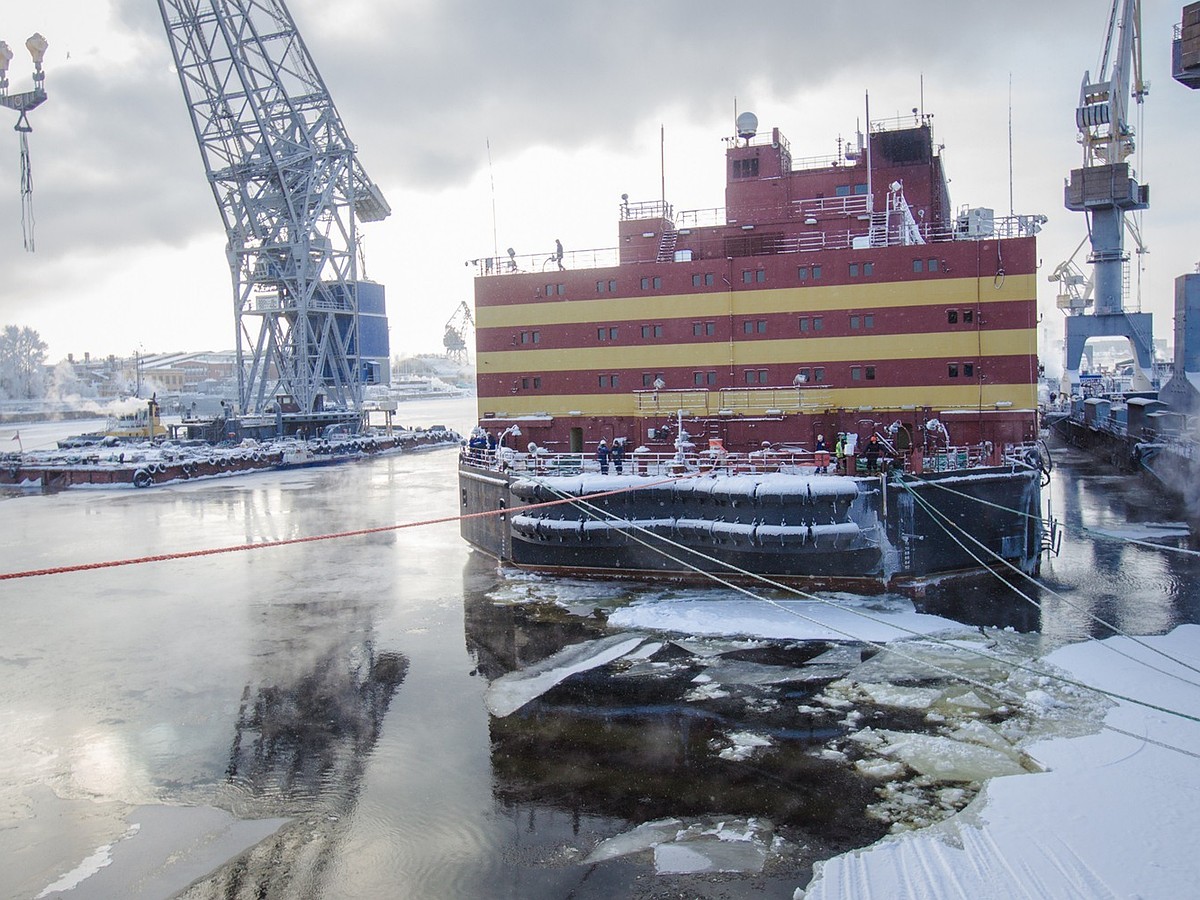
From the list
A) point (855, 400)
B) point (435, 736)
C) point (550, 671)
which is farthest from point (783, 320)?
point (435, 736)

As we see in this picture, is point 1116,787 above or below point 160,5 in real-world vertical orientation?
below

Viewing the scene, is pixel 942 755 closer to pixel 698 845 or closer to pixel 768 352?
pixel 698 845

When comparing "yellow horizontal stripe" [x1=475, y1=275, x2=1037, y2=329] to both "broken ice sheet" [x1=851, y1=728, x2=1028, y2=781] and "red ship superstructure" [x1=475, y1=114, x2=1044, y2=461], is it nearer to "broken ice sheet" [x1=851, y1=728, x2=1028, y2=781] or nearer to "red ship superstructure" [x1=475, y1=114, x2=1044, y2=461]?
"red ship superstructure" [x1=475, y1=114, x2=1044, y2=461]

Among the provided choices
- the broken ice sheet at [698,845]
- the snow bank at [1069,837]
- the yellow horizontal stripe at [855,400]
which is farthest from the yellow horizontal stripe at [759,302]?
the broken ice sheet at [698,845]

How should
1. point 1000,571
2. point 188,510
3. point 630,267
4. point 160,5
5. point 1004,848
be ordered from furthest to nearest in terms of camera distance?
point 160,5 < point 188,510 < point 630,267 < point 1000,571 < point 1004,848

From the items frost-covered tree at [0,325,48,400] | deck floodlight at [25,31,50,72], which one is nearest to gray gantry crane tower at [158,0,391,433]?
deck floodlight at [25,31,50,72]

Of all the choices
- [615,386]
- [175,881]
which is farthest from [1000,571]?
[175,881]

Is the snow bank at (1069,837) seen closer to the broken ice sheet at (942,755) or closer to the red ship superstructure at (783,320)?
the broken ice sheet at (942,755)

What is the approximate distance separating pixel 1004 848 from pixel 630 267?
20057 millimetres

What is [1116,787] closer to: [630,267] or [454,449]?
[630,267]

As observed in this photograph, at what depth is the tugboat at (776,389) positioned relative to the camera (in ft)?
70.7

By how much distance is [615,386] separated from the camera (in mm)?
26781

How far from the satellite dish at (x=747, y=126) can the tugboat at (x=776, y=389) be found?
14cm

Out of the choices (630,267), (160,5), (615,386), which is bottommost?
(615,386)
